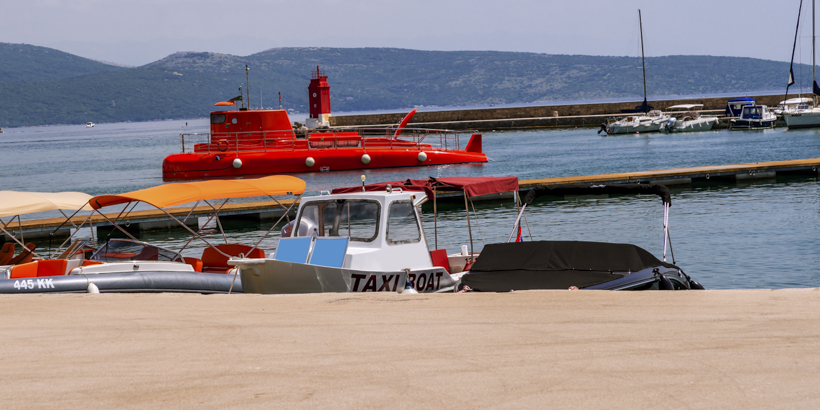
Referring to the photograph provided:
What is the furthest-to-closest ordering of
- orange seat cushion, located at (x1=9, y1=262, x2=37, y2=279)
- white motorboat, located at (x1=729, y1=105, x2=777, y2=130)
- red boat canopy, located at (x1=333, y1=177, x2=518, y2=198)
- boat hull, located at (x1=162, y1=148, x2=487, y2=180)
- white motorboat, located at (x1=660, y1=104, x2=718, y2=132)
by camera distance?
white motorboat, located at (x1=660, y1=104, x2=718, y2=132) < white motorboat, located at (x1=729, y1=105, x2=777, y2=130) < boat hull, located at (x1=162, y1=148, x2=487, y2=180) < red boat canopy, located at (x1=333, y1=177, x2=518, y2=198) < orange seat cushion, located at (x1=9, y1=262, x2=37, y2=279)

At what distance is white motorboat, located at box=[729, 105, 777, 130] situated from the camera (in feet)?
229

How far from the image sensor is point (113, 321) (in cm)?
793

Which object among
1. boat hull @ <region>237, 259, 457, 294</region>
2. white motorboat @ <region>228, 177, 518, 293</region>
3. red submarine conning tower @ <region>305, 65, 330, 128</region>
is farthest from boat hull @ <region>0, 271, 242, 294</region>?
red submarine conning tower @ <region>305, 65, 330, 128</region>

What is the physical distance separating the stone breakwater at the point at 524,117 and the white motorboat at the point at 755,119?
A: 10.2 metres

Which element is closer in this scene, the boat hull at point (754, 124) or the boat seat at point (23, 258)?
the boat seat at point (23, 258)

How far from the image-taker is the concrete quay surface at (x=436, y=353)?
5.02 m

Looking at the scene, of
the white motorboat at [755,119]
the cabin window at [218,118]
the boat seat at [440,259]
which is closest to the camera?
the boat seat at [440,259]

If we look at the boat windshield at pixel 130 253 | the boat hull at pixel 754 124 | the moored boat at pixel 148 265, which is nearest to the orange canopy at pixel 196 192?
the moored boat at pixel 148 265

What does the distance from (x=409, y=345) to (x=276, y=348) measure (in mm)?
1151

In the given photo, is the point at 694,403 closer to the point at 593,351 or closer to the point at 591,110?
the point at 593,351

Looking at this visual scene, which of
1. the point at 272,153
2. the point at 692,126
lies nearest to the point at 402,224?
the point at 272,153

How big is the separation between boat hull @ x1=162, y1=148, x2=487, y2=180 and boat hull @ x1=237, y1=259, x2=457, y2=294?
28797 mm

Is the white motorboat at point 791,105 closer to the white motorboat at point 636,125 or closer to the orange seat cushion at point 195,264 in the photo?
the white motorboat at point 636,125

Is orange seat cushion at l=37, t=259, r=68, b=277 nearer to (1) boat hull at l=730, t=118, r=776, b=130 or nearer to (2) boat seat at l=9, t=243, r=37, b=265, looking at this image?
(2) boat seat at l=9, t=243, r=37, b=265
